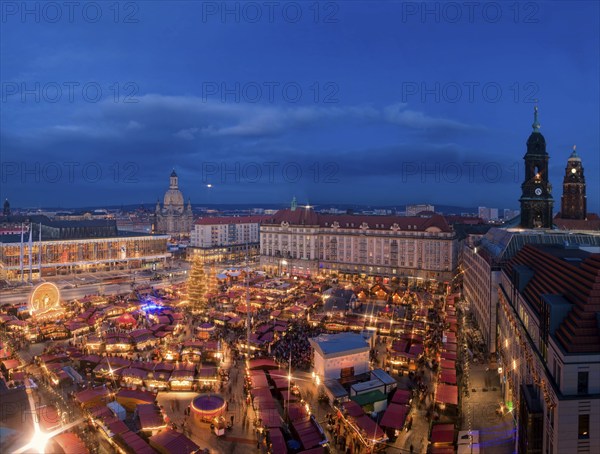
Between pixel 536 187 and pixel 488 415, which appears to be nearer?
pixel 488 415

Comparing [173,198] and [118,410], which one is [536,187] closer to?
[118,410]

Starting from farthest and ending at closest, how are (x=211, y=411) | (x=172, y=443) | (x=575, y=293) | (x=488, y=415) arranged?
(x=488, y=415)
(x=211, y=411)
(x=172, y=443)
(x=575, y=293)

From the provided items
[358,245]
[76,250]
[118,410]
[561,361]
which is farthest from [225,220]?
[561,361]

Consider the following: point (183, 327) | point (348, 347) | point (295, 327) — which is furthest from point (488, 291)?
point (183, 327)

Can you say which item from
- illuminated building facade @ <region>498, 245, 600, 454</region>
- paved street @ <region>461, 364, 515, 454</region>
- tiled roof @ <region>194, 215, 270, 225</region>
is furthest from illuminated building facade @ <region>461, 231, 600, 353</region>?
tiled roof @ <region>194, 215, 270, 225</region>

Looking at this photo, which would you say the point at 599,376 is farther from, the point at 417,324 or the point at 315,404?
the point at 417,324

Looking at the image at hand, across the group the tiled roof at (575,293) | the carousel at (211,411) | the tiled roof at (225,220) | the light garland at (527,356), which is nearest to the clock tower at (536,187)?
the light garland at (527,356)
